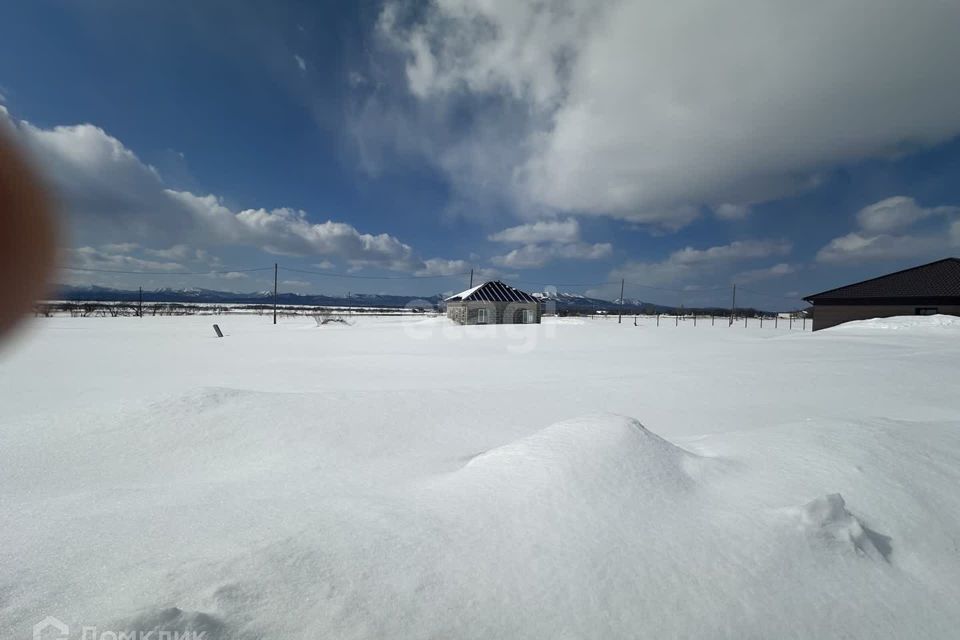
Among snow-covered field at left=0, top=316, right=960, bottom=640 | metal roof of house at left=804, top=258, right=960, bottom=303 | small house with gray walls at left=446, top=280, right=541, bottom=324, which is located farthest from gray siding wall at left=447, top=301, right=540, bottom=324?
snow-covered field at left=0, top=316, right=960, bottom=640

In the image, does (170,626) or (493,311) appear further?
(493,311)

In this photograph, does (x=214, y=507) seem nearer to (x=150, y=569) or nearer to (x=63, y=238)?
(x=150, y=569)

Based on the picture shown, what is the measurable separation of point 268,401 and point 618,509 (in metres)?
5.09

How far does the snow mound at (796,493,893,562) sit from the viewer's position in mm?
2570

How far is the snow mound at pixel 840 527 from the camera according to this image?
8.43 feet

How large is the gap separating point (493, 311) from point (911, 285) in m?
28.6

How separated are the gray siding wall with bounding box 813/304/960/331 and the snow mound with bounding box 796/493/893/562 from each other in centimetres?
3333

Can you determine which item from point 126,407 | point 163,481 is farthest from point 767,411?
point 126,407

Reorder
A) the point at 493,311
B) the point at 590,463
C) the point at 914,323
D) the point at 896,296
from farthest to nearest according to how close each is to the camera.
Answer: the point at 493,311
the point at 896,296
the point at 914,323
the point at 590,463

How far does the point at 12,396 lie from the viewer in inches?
272

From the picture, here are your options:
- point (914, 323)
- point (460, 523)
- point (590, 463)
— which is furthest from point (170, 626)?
point (914, 323)

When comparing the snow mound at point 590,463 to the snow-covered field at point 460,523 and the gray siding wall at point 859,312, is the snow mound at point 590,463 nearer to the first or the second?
the snow-covered field at point 460,523

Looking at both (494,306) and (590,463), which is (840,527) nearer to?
(590,463)

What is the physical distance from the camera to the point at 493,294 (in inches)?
1478
